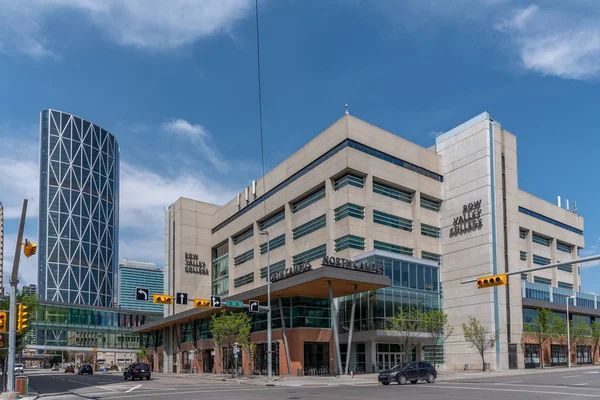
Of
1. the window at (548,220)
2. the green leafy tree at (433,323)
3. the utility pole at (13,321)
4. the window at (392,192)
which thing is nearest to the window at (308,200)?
the window at (392,192)

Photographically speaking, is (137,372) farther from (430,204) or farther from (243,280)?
(430,204)

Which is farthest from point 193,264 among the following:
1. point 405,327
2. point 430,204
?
point 405,327

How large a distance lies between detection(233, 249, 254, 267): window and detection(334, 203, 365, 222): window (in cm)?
2474

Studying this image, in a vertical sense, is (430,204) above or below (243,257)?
above

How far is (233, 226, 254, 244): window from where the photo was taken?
8574 centimetres

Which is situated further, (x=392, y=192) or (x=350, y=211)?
(x=392, y=192)

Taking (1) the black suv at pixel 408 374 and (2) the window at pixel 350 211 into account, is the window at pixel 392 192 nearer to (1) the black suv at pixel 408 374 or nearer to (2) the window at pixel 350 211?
(2) the window at pixel 350 211

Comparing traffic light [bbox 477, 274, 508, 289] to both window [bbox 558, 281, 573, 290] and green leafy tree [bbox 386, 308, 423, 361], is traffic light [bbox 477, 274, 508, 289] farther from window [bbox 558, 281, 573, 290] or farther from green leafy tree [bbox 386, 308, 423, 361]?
window [bbox 558, 281, 573, 290]

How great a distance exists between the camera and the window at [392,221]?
6450 cm

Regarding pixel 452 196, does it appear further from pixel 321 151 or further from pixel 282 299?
pixel 282 299

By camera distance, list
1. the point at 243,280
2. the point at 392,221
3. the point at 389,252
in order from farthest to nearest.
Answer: the point at 243,280 < the point at 392,221 < the point at 389,252

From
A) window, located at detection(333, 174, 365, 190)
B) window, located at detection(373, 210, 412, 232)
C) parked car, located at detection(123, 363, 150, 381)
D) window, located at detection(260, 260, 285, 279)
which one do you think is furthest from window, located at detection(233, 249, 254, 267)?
parked car, located at detection(123, 363, 150, 381)

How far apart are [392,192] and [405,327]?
19.3 m

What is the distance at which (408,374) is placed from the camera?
3897 cm
